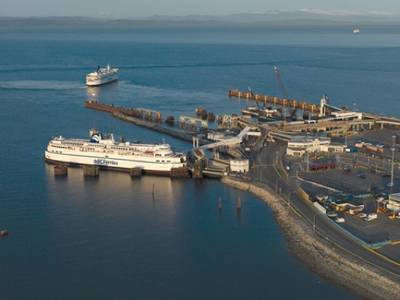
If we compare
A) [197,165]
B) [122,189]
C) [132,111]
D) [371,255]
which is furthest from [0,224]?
[132,111]

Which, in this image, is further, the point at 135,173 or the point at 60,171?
the point at 60,171

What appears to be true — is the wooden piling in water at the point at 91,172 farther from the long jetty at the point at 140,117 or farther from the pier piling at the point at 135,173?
the long jetty at the point at 140,117

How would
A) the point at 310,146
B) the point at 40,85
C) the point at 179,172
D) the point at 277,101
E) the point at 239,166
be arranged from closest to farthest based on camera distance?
the point at 239,166, the point at 179,172, the point at 310,146, the point at 277,101, the point at 40,85

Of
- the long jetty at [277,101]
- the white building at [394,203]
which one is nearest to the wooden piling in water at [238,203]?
the white building at [394,203]

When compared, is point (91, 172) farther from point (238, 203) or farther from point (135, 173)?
point (238, 203)

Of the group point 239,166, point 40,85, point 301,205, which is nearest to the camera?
point 301,205

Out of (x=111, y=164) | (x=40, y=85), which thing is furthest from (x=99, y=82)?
(x=111, y=164)

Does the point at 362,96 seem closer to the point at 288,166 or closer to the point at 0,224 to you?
the point at 288,166
